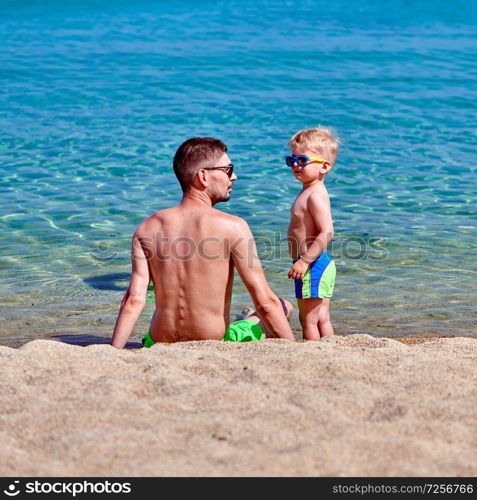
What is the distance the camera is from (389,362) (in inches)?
151

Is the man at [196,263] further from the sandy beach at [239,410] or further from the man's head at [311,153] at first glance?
the man's head at [311,153]

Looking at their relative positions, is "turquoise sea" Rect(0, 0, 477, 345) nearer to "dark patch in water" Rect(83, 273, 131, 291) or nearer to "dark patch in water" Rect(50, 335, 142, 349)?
"dark patch in water" Rect(83, 273, 131, 291)

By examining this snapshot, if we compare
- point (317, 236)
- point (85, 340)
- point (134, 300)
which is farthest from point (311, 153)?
point (85, 340)

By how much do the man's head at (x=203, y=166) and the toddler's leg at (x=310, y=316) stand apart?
3.50 feet

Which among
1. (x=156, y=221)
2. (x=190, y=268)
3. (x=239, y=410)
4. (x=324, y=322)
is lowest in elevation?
(x=324, y=322)

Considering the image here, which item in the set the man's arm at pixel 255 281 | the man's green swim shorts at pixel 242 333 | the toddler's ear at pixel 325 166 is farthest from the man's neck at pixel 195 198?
the toddler's ear at pixel 325 166

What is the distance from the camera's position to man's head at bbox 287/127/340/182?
5.08m

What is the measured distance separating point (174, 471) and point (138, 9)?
23359 millimetres

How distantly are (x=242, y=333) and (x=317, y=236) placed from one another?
866 millimetres

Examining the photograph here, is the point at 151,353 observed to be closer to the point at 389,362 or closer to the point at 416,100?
the point at 389,362

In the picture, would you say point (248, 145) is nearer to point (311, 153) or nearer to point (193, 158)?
point (311, 153)

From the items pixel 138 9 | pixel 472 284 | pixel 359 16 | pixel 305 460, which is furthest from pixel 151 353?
pixel 138 9

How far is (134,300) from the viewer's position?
4344mm

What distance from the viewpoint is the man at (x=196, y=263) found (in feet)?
14.1
